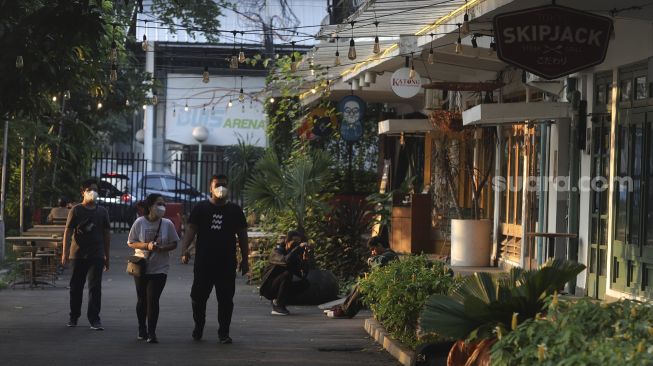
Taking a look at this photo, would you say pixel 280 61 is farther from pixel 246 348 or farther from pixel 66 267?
pixel 246 348

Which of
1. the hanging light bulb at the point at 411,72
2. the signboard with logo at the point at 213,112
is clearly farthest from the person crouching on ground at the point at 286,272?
the signboard with logo at the point at 213,112

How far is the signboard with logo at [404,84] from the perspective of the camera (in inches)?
829

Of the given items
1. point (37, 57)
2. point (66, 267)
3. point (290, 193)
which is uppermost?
point (37, 57)

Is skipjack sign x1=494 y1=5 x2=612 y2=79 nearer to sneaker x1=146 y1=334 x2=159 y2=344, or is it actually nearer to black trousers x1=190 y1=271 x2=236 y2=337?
black trousers x1=190 y1=271 x2=236 y2=337

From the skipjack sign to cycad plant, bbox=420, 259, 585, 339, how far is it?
3460mm

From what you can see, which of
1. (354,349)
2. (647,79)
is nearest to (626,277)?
(647,79)

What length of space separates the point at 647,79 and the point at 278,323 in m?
6.04

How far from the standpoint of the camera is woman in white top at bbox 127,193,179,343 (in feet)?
47.5

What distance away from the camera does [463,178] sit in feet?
85.9

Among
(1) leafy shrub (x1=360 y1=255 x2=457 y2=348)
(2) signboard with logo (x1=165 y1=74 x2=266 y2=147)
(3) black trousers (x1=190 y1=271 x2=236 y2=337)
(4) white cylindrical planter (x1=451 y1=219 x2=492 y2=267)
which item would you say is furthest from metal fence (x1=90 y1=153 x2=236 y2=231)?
(1) leafy shrub (x1=360 y1=255 x2=457 y2=348)

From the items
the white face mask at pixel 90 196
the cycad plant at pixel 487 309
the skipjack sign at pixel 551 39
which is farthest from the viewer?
the white face mask at pixel 90 196

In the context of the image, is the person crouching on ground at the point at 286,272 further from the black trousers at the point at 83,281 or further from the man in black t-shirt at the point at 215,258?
the man in black t-shirt at the point at 215,258

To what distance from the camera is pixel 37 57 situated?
44.1 ft

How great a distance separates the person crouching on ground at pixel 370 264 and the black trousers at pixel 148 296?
283 cm
